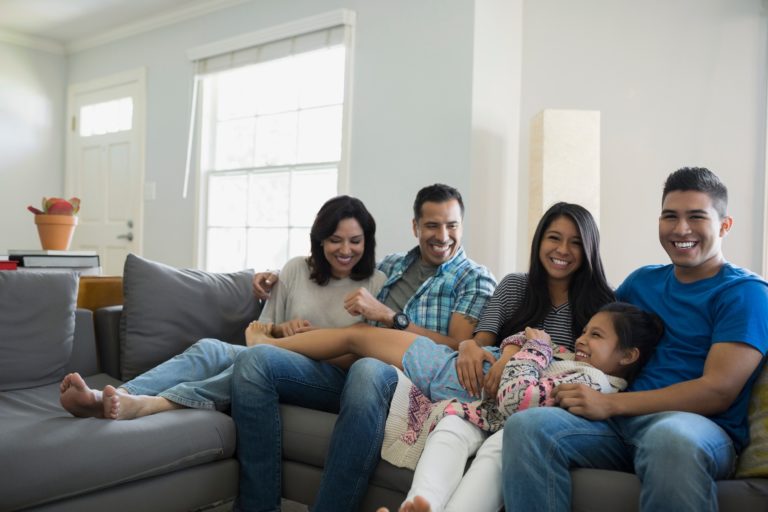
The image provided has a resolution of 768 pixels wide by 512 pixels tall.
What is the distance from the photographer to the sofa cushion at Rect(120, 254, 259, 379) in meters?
2.54

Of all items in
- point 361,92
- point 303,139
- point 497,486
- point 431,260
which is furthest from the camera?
point 303,139

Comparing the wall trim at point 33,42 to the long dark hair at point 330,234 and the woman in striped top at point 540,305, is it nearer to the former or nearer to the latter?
the long dark hair at point 330,234

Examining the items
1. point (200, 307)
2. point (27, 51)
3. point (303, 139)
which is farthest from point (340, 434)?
point (27, 51)

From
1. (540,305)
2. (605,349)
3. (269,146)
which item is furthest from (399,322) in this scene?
(269,146)

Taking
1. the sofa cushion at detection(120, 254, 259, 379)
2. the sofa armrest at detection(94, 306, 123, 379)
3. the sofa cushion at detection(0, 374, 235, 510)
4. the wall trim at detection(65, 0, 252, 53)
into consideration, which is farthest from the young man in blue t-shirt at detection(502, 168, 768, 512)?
the wall trim at detection(65, 0, 252, 53)

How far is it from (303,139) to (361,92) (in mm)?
578

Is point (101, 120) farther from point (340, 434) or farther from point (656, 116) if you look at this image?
point (340, 434)

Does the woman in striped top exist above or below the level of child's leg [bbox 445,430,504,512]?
above

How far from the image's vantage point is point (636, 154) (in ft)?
12.6

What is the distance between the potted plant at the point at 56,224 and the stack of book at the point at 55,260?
4.9 inches

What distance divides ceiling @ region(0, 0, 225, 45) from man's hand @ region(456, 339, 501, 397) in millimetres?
3912

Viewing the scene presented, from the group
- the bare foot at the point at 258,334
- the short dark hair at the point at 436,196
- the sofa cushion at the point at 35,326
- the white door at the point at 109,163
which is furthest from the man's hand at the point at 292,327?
the white door at the point at 109,163

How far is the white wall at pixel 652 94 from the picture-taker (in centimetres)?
363

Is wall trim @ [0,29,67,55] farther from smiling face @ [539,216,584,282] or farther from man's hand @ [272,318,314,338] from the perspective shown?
smiling face @ [539,216,584,282]
